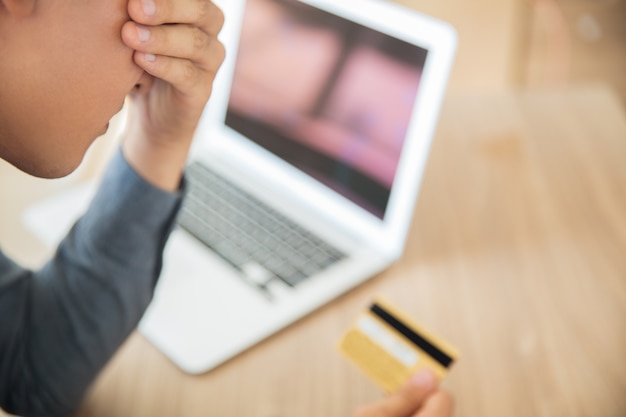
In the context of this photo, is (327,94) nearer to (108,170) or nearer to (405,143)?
(405,143)

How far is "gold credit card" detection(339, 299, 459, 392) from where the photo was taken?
2.02ft

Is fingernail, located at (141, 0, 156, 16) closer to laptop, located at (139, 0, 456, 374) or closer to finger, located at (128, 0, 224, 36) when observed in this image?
finger, located at (128, 0, 224, 36)

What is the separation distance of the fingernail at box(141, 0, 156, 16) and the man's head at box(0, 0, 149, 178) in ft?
0.04

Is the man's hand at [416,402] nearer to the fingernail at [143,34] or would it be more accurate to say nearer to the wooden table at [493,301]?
the wooden table at [493,301]

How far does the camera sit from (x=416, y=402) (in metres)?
0.58

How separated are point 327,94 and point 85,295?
1.33 feet

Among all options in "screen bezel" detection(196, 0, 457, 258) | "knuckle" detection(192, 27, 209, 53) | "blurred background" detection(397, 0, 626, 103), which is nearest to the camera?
"knuckle" detection(192, 27, 209, 53)

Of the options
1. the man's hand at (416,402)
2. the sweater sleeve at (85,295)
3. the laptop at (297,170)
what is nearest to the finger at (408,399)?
the man's hand at (416,402)

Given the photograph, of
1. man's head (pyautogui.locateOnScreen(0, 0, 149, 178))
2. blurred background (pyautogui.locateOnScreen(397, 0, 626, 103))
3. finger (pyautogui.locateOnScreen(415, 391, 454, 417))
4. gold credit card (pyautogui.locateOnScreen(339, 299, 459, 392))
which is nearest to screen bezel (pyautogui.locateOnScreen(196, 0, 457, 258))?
gold credit card (pyautogui.locateOnScreen(339, 299, 459, 392))

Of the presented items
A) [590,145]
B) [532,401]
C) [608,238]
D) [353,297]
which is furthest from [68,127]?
[590,145]

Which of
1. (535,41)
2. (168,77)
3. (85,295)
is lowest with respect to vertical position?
(85,295)

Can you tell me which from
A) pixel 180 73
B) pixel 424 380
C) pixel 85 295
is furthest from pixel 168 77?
pixel 424 380

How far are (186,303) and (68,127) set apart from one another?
0.32 metres

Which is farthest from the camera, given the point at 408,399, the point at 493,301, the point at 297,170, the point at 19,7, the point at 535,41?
the point at 535,41
